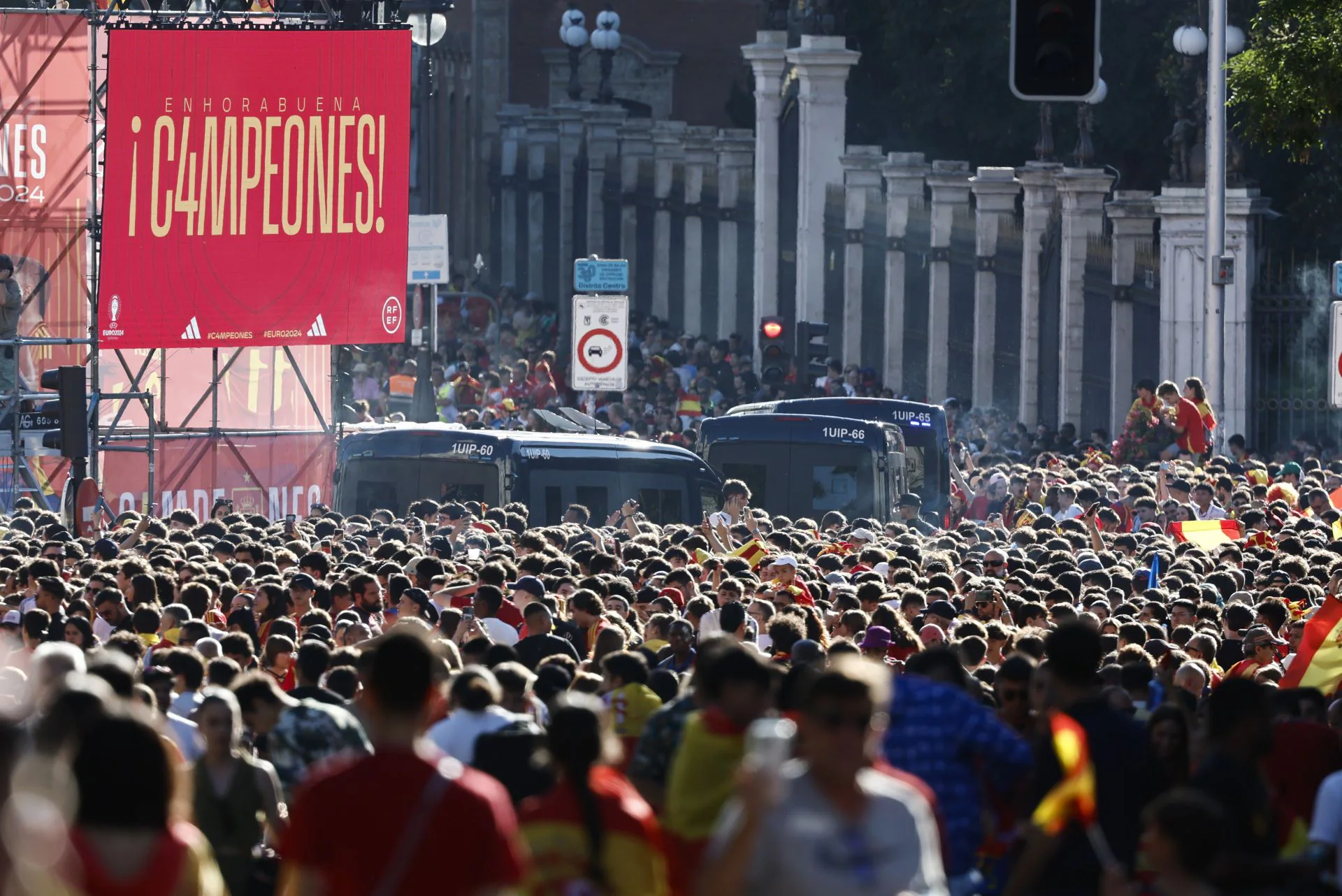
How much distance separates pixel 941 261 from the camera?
1563 inches

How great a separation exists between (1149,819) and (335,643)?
266 inches

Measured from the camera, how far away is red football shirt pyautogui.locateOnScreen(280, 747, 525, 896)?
6.26 m

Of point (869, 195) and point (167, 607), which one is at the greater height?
point (869, 195)

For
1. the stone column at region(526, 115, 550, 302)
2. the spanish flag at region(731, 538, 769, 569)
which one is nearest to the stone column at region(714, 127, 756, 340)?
the stone column at region(526, 115, 550, 302)

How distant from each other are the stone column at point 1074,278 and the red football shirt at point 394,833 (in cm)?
2934

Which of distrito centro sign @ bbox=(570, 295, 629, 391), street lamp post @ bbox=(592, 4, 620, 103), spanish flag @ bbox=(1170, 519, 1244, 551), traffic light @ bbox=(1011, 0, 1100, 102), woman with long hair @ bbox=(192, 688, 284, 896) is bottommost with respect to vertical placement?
woman with long hair @ bbox=(192, 688, 284, 896)

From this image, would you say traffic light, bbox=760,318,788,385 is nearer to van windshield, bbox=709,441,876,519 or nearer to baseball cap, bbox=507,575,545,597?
van windshield, bbox=709,441,876,519

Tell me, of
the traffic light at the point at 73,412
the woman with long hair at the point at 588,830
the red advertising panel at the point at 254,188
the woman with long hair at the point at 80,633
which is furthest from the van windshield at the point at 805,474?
the woman with long hair at the point at 588,830

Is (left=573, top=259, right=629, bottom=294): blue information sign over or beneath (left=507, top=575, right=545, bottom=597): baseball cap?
over

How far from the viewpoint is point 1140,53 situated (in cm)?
3928

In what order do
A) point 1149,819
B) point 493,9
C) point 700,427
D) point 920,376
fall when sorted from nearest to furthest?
point 1149,819, point 700,427, point 920,376, point 493,9

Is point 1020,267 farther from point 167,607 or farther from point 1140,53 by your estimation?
point 167,607

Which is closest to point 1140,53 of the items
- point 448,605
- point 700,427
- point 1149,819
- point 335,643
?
point 700,427

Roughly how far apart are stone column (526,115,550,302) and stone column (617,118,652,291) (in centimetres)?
622
